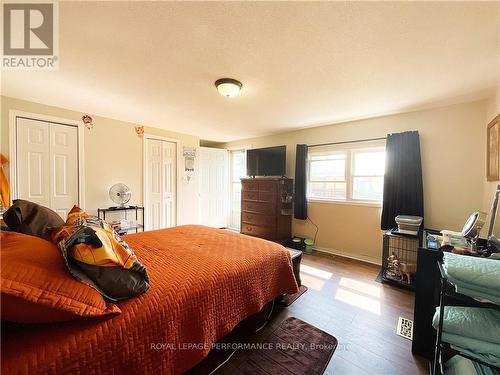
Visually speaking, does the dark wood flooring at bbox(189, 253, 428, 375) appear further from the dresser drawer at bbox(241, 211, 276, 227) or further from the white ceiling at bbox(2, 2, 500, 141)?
the white ceiling at bbox(2, 2, 500, 141)

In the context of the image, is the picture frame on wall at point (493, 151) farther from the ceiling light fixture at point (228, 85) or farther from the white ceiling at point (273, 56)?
the ceiling light fixture at point (228, 85)

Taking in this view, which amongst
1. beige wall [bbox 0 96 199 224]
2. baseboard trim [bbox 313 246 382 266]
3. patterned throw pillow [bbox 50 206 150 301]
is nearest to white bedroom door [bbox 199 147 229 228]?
beige wall [bbox 0 96 199 224]

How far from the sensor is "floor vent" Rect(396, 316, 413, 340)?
66.9 inches

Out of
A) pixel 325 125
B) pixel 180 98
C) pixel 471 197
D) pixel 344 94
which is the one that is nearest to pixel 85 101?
pixel 180 98

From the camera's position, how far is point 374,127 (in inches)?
126

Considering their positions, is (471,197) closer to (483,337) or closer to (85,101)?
(483,337)

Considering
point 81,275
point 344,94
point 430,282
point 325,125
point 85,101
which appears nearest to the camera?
point 81,275

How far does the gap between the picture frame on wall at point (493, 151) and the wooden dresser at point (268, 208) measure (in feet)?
8.32

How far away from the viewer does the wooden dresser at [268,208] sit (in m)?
3.80

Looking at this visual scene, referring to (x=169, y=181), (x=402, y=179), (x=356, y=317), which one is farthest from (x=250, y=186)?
(x=356, y=317)

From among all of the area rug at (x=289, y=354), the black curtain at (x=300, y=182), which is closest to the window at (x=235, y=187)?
the black curtain at (x=300, y=182)

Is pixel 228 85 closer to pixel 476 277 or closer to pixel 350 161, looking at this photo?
pixel 476 277

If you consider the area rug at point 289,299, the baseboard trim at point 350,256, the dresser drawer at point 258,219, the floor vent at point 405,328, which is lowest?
the floor vent at point 405,328

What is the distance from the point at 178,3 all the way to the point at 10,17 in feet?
3.69
